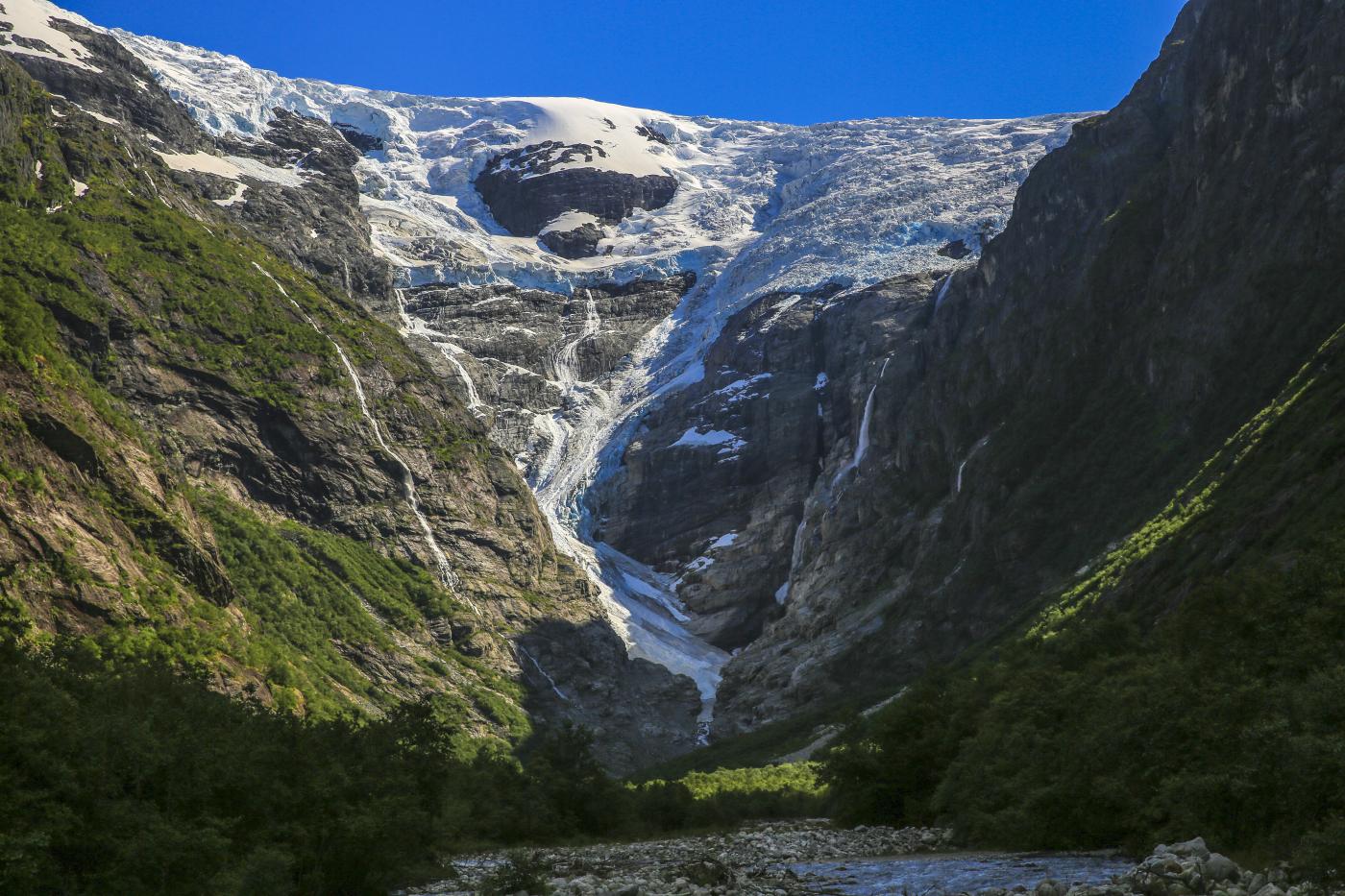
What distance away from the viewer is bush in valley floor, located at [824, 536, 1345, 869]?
1112 inches

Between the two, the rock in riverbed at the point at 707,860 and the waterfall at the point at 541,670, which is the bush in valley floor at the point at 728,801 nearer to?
the rock in riverbed at the point at 707,860

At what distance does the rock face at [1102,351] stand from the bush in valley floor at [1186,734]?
118 ft

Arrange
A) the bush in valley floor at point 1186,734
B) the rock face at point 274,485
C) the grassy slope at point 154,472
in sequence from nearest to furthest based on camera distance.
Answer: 1. the bush in valley floor at point 1186,734
2. the grassy slope at point 154,472
3. the rock face at point 274,485

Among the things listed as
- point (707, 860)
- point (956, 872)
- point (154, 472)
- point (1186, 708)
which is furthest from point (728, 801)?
point (154, 472)

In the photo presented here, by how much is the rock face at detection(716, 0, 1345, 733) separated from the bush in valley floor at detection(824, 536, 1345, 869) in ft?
118

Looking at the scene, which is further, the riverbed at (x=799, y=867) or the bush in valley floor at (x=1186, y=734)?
the riverbed at (x=799, y=867)

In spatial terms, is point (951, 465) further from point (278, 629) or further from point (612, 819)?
point (612, 819)

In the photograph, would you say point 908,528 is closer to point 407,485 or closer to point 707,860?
point 407,485

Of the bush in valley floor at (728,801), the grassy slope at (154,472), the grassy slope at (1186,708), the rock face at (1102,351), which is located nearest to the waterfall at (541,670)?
the grassy slope at (154,472)

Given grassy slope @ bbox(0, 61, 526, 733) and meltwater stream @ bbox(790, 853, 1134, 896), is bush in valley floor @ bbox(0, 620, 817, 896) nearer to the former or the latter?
meltwater stream @ bbox(790, 853, 1134, 896)

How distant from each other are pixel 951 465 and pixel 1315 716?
Result: 148 meters

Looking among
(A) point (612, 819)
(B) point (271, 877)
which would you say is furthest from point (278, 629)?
(B) point (271, 877)

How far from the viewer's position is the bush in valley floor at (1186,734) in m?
28.2

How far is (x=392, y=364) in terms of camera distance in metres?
199
